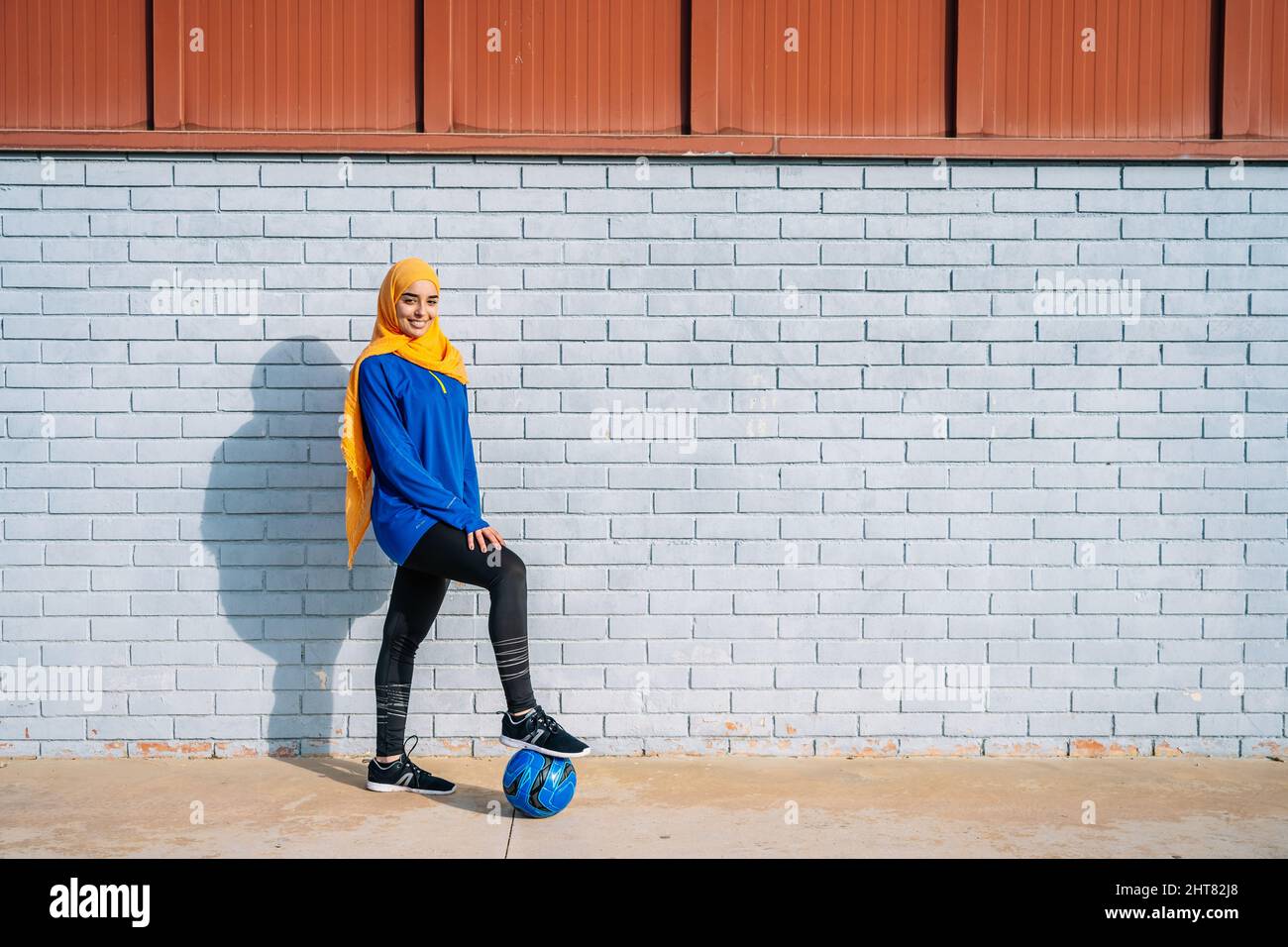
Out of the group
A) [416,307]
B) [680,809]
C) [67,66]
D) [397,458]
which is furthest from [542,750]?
[67,66]

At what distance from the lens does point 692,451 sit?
5352 millimetres

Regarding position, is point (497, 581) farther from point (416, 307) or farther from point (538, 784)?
point (416, 307)

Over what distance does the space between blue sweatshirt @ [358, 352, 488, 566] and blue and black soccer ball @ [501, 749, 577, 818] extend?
2.99 ft

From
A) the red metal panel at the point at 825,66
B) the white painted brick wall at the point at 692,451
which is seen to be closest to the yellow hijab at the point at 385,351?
the white painted brick wall at the point at 692,451

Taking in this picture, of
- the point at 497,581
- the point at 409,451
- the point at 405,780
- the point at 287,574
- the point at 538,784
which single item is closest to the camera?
the point at 538,784

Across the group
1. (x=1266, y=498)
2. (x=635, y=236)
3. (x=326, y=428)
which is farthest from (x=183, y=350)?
(x=1266, y=498)

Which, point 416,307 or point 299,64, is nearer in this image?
point 416,307

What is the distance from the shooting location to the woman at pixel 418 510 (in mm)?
4535

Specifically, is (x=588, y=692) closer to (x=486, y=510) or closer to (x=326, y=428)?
(x=486, y=510)

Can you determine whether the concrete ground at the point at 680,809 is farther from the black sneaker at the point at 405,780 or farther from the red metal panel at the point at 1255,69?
the red metal panel at the point at 1255,69

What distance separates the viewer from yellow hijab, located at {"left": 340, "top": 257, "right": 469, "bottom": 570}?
185 inches

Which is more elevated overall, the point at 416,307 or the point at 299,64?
the point at 299,64

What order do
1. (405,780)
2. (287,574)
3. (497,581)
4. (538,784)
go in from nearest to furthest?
(538,784), (497,581), (405,780), (287,574)

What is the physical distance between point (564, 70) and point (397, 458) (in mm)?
2021
